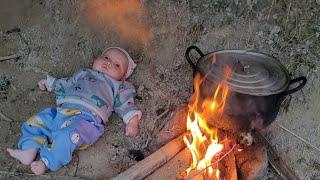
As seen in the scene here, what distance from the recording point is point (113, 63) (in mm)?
4410

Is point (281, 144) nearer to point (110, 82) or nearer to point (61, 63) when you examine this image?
point (110, 82)

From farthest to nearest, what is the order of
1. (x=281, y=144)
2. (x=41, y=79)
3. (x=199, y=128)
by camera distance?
(x=41, y=79) → (x=281, y=144) → (x=199, y=128)

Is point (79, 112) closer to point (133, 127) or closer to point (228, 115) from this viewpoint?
→ point (133, 127)

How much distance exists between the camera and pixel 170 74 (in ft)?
15.2

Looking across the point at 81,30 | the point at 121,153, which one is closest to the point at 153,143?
the point at 121,153

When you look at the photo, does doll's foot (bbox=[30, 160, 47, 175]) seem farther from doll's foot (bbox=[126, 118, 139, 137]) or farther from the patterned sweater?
doll's foot (bbox=[126, 118, 139, 137])

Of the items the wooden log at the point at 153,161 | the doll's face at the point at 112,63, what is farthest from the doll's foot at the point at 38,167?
the doll's face at the point at 112,63

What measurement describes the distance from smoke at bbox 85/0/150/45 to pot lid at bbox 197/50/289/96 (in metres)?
1.08

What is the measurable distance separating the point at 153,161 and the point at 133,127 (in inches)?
18.0

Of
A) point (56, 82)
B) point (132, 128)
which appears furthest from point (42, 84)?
point (132, 128)

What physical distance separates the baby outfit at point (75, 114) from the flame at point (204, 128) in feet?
1.79

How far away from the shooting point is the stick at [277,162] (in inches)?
159

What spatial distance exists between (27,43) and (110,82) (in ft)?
3.23

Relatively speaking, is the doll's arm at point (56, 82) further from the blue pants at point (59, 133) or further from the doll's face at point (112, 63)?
the blue pants at point (59, 133)
